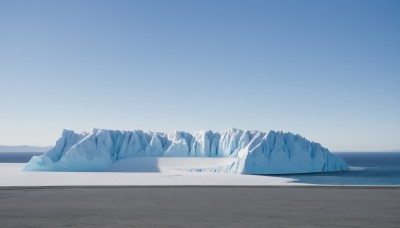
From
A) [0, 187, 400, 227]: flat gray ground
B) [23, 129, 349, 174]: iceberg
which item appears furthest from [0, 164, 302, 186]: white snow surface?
[23, 129, 349, 174]: iceberg

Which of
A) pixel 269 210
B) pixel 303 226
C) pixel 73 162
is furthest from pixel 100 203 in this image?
pixel 73 162

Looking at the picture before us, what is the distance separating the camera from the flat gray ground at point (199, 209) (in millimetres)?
8602

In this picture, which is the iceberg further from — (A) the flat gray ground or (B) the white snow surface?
(A) the flat gray ground

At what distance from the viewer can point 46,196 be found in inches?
535

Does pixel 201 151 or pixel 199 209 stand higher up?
pixel 201 151

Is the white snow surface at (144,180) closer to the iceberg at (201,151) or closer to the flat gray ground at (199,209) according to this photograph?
the flat gray ground at (199,209)

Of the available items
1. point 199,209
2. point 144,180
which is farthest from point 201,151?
point 199,209

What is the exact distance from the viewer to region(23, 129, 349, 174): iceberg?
35781 mm

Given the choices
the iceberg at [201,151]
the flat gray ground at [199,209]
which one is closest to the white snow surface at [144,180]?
the flat gray ground at [199,209]

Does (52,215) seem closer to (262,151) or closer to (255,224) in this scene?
(255,224)

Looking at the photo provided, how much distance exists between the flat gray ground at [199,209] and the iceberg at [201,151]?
21614 millimetres

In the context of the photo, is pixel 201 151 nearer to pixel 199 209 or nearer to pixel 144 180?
pixel 144 180

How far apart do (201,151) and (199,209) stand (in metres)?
35.7

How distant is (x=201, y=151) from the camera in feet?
152
